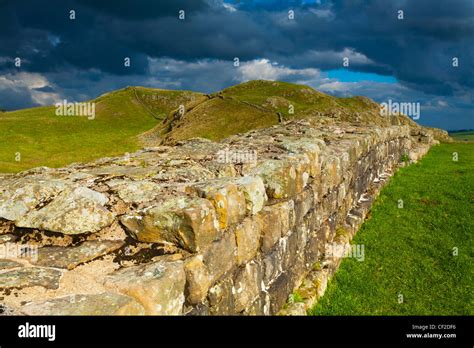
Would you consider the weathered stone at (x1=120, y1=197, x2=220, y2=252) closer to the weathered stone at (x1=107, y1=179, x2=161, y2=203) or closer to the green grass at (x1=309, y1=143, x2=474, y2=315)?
the weathered stone at (x1=107, y1=179, x2=161, y2=203)

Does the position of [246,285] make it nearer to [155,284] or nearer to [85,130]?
[155,284]

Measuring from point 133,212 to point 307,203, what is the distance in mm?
4341

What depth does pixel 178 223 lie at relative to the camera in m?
4.39

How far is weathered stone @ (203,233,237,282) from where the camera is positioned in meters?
4.55

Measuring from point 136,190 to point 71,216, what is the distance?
3.34 feet

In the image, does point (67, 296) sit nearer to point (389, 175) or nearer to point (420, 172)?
point (389, 175)

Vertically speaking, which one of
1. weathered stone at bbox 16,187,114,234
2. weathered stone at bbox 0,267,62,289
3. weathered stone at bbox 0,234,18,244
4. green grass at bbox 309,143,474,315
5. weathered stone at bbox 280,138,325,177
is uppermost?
weathered stone at bbox 280,138,325,177

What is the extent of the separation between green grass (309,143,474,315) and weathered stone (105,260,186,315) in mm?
4158

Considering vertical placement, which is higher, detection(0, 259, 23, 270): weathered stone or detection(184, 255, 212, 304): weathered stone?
detection(0, 259, 23, 270): weathered stone

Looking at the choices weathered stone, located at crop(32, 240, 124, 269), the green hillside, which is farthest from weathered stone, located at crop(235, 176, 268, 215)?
the green hillside

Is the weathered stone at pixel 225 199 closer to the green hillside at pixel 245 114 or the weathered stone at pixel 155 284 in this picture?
the weathered stone at pixel 155 284

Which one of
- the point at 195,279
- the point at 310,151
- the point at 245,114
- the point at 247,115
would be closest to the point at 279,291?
the point at 195,279

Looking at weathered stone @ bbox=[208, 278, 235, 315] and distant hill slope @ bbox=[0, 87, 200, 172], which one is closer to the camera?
weathered stone @ bbox=[208, 278, 235, 315]

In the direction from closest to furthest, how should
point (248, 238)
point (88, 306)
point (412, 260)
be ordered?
point (88, 306) < point (248, 238) < point (412, 260)
